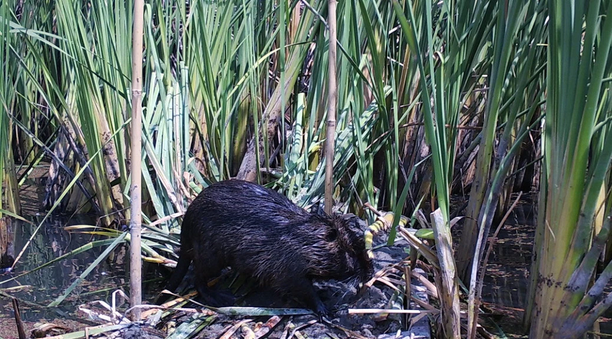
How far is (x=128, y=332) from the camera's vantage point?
2383mm

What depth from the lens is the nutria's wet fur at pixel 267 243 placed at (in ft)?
8.35

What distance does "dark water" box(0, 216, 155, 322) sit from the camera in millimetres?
2822

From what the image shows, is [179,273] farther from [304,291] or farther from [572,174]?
[572,174]

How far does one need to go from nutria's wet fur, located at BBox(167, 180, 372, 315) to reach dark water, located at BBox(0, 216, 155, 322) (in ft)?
1.40

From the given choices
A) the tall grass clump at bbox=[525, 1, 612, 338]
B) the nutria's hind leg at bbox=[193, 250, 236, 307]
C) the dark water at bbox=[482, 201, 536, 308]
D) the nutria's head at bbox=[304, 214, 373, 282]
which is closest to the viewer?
the tall grass clump at bbox=[525, 1, 612, 338]

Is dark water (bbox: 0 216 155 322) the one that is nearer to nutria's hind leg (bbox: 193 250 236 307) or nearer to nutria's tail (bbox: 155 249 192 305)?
nutria's tail (bbox: 155 249 192 305)

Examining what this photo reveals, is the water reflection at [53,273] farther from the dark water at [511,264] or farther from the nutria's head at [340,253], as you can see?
the dark water at [511,264]

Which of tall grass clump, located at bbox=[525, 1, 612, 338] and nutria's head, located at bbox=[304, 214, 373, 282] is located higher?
tall grass clump, located at bbox=[525, 1, 612, 338]

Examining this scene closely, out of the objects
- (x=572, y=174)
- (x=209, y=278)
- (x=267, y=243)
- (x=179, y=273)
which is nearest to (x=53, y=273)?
(x=179, y=273)

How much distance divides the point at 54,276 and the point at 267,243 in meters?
1.15

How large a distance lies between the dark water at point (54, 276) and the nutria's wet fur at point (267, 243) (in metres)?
0.43

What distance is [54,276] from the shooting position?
10.5 feet

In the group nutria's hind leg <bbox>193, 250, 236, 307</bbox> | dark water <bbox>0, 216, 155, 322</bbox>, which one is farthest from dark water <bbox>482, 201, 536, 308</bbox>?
dark water <bbox>0, 216, 155, 322</bbox>

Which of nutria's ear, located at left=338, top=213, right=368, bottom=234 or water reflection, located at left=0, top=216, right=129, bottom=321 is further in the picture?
water reflection, located at left=0, top=216, right=129, bottom=321
